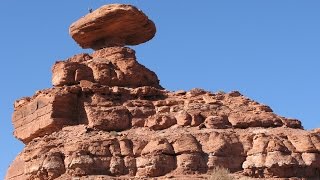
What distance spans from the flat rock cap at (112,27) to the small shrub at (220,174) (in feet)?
42.7

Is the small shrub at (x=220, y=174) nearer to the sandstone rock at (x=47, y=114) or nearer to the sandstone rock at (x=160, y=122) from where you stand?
the sandstone rock at (x=160, y=122)

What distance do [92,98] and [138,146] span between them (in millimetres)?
4635

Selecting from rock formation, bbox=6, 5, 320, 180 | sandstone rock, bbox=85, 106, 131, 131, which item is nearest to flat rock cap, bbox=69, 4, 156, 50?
rock formation, bbox=6, 5, 320, 180

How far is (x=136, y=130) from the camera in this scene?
4484 cm

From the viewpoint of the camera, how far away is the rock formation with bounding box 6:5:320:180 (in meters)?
42.2

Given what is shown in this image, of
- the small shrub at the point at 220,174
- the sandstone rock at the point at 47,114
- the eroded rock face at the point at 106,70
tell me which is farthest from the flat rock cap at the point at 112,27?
the small shrub at the point at 220,174

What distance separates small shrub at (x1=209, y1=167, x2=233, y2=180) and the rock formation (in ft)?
2.09

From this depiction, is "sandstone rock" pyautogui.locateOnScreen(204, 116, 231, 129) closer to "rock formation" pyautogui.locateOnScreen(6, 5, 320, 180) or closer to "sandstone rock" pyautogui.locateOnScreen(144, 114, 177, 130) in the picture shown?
"rock formation" pyautogui.locateOnScreen(6, 5, 320, 180)

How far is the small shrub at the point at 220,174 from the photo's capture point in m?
40.7

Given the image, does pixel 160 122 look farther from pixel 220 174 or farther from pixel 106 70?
pixel 220 174

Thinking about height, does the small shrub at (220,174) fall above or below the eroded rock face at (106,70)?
below

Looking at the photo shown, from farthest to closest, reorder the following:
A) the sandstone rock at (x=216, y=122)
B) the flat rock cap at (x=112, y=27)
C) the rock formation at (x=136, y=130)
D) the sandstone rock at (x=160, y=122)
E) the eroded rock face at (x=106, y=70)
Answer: the flat rock cap at (x=112, y=27), the eroded rock face at (x=106, y=70), the sandstone rock at (x=216, y=122), the sandstone rock at (x=160, y=122), the rock formation at (x=136, y=130)

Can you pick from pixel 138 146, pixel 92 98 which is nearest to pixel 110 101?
pixel 92 98

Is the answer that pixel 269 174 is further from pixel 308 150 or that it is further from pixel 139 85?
pixel 139 85
